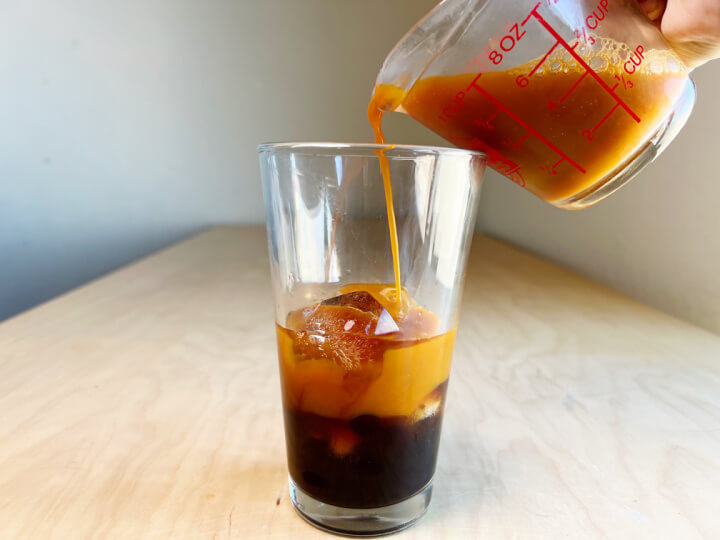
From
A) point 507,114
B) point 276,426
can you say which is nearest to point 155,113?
point 276,426

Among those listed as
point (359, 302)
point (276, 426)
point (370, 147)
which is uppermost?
→ point (370, 147)

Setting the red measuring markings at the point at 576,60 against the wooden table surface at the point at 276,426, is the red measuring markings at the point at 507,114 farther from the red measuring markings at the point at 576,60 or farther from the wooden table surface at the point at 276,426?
the wooden table surface at the point at 276,426

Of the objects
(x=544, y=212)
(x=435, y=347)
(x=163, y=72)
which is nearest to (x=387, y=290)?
(x=435, y=347)

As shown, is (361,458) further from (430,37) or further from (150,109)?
(150,109)

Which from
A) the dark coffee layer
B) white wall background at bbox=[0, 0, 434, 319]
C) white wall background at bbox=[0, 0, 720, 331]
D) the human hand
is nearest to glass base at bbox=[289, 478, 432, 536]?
the dark coffee layer

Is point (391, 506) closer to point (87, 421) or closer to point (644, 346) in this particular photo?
point (87, 421)

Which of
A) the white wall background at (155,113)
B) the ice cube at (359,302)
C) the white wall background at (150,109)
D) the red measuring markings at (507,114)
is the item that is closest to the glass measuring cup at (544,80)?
the red measuring markings at (507,114)
